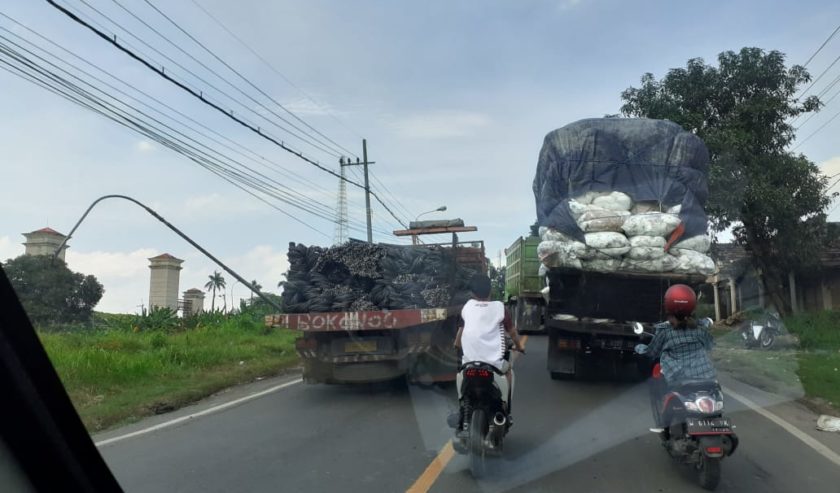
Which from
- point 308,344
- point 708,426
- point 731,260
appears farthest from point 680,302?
point 731,260

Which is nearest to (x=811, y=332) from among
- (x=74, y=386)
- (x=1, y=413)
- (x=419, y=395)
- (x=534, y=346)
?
(x=534, y=346)

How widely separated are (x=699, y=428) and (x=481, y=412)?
5.40 ft

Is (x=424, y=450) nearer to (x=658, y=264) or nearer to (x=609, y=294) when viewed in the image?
(x=658, y=264)

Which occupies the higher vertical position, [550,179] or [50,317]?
[550,179]

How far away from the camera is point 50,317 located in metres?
6.65

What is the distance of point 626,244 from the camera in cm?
950

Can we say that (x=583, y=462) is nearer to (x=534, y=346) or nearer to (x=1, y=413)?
(x=1, y=413)

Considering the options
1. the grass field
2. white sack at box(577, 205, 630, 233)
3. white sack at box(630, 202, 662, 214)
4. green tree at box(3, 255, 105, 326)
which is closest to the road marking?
green tree at box(3, 255, 105, 326)

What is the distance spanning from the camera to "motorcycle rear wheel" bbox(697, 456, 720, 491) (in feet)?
17.4

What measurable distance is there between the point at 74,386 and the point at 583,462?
22.8 feet

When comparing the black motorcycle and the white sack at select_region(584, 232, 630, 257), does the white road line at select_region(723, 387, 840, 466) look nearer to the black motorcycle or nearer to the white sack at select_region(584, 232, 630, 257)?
the white sack at select_region(584, 232, 630, 257)

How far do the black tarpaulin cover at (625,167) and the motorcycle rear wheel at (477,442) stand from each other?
4.78 meters

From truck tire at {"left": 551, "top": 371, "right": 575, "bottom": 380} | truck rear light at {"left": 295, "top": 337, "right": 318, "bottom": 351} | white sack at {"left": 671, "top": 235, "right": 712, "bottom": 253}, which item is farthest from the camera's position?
truck tire at {"left": 551, "top": 371, "right": 575, "bottom": 380}

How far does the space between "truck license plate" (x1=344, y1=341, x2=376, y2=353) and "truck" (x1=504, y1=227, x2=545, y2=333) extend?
26.8 feet
